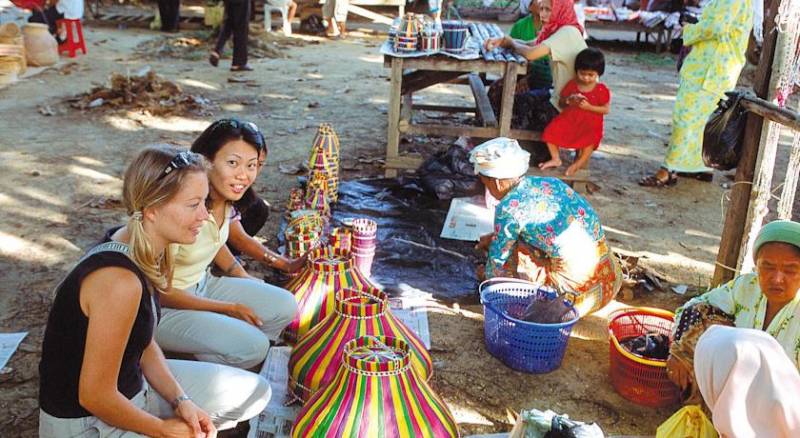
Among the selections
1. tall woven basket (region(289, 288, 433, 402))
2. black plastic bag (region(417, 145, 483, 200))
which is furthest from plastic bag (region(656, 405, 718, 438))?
black plastic bag (region(417, 145, 483, 200))

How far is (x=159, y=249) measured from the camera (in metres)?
2.27

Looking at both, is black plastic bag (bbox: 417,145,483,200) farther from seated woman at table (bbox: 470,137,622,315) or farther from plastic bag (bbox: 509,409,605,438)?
plastic bag (bbox: 509,409,605,438)

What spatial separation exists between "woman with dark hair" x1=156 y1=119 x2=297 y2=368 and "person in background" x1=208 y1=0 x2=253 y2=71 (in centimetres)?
698

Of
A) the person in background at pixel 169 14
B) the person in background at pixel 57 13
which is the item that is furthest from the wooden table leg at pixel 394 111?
the person in background at pixel 169 14

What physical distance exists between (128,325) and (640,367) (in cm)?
211

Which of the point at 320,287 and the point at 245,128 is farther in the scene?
the point at 320,287

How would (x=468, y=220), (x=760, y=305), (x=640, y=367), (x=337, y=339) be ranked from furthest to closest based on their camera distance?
(x=468, y=220) < (x=640, y=367) < (x=337, y=339) < (x=760, y=305)

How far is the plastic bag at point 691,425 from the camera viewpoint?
93.4 inches

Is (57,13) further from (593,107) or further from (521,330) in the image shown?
(521,330)

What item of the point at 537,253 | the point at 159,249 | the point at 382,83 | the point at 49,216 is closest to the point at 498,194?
the point at 537,253

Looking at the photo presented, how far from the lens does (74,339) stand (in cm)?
209

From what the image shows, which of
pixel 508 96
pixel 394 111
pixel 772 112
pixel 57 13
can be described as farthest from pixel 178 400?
pixel 57 13

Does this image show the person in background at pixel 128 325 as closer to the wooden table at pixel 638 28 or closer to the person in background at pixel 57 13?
the person in background at pixel 57 13

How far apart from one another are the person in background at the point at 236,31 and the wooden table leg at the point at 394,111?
461 cm
